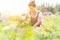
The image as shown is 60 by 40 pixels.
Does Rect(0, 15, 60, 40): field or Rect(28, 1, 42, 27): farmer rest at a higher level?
Rect(28, 1, 42, 27): farmer

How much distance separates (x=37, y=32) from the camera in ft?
3.64

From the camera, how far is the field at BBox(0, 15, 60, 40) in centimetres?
109

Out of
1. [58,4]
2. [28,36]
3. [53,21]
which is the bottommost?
[28,36]

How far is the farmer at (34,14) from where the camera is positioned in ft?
3.75

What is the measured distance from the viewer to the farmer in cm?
114

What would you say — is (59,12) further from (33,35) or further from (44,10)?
(33,35)

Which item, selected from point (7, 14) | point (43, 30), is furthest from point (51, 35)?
point (7, 14)

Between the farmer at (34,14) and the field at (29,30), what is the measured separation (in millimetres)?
36

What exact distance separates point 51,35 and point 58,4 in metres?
0.28

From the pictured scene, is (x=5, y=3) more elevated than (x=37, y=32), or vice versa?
(x=5, y=3)

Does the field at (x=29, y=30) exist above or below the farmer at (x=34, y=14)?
below

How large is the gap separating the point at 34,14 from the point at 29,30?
0.49ft

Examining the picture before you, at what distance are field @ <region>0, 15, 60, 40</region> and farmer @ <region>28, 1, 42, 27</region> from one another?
0.12ft

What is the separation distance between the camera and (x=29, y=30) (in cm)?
111
